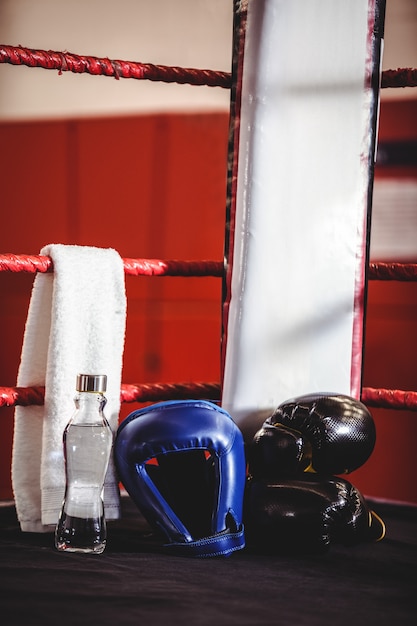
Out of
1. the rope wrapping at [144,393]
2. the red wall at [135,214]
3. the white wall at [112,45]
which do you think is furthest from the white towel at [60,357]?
the white wall at [112,45]

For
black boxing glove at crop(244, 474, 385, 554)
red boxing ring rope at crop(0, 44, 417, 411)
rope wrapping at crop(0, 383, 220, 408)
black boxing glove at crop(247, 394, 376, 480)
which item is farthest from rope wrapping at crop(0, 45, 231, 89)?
black boxing glove at crop(244, 474, 385, 554)

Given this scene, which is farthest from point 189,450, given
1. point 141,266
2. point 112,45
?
point 112,45

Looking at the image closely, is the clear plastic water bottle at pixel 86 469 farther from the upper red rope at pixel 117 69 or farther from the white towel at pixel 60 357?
the upper red rope at pixel 117 69

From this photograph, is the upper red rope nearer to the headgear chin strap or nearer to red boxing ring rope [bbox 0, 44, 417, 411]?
red boxing ring rope [bbox 0, 44, 417, 411]

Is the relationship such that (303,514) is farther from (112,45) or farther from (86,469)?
(112,45)

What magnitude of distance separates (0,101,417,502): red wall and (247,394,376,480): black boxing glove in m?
1.27

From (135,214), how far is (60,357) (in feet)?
4.51

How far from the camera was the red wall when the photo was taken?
2.67 m

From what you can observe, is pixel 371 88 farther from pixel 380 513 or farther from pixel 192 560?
pixel 192 560

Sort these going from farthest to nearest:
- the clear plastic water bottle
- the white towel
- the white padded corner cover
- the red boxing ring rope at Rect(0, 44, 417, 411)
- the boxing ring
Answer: the white padded corner cover, the red boxing ring rope at Rect(0, 44, 417, 411), the white towel, the clear plastic water bottle, the boxing ring

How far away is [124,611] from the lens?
970 mm

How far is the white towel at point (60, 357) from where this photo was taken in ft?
4.47

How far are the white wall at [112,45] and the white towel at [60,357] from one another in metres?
1.44

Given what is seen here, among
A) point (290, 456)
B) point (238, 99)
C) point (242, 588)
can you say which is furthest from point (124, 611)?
Answer: point (238, 99)
